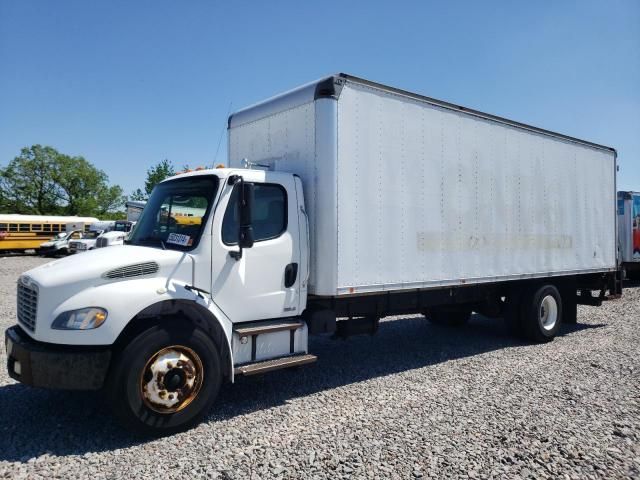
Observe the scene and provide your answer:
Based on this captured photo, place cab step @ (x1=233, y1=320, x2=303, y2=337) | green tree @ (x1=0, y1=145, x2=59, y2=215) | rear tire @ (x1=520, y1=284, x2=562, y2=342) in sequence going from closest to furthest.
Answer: cab step @ (x1=233, y1=320, x2=303, y2=337) < rear tire @ (x1=520, y1=284, x2=562, y2=342) < green tree @ (x1=0, y1=145, x2=59, y2=215)

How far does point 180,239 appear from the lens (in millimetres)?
4891

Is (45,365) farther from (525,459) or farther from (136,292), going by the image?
(525,459)

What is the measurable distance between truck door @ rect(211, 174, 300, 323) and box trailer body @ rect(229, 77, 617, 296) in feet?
1.06

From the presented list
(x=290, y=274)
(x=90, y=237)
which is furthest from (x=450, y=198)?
(x=90, y=237)

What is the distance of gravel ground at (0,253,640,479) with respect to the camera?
12.5 ft

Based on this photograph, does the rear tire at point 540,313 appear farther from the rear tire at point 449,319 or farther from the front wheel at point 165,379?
the front wheel at point 165,379

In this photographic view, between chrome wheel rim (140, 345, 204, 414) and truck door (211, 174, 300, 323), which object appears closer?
chrome wheel rim (140, 345, 204, 414)

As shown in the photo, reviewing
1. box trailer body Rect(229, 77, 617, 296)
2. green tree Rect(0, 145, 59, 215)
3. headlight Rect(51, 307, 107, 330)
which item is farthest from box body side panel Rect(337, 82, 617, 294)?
green tree Rect(0, 145, 59, 215)

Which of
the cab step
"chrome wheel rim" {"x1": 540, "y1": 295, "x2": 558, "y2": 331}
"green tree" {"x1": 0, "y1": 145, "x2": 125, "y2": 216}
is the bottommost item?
"chrome wheel rim" {"x1": 540, "y1": 295, "x2": 558, "y2": 331}

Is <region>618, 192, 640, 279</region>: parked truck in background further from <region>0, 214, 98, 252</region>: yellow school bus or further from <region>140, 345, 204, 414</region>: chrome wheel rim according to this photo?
<region>0, 214, 98, 252</region>: yellow school bus

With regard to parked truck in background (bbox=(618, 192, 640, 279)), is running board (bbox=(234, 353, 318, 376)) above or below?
below

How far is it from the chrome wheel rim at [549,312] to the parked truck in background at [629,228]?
10898mm

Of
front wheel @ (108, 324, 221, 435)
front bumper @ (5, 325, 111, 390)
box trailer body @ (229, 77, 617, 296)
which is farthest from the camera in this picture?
box trailer body @ (229, 77, 617, 296)

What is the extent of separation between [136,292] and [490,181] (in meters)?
5.60
